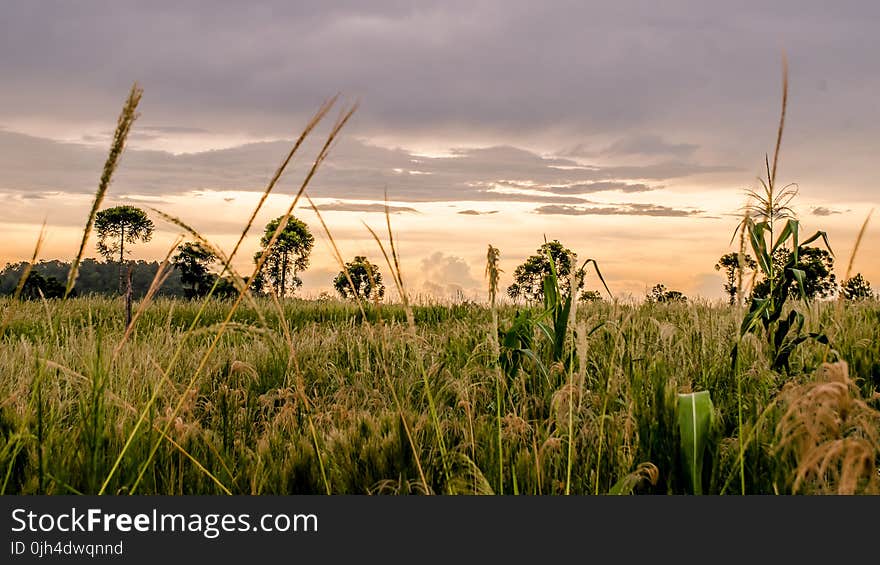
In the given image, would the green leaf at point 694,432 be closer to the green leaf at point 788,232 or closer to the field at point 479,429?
the field at point 479,429

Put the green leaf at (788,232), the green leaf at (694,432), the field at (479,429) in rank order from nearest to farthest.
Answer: the field at (479,429) < the green leaf at (694,432) < the green leaf at (788,232)

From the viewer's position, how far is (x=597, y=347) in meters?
5.08

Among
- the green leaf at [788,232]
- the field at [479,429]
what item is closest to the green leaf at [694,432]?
the field at [479,429]

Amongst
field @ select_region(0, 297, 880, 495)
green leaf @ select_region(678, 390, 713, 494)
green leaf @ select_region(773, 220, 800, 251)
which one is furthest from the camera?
green leaf @ select_region(773, 220, 800, 251)

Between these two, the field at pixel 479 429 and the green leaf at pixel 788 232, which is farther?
the green leaf at pixel 788 232

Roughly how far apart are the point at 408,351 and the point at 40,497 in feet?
11.6

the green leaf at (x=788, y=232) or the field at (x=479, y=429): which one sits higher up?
the green leaf at (x=788, y=232)

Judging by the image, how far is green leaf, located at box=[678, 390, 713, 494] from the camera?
2.48 meters

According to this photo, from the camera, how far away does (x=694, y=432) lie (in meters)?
2.48

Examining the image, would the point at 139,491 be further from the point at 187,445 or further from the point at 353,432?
the point at 353,432

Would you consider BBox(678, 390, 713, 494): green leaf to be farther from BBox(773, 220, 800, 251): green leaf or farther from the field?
BBox(773, 220, 800, 251): green leaf

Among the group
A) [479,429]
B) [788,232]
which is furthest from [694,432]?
[788,232]

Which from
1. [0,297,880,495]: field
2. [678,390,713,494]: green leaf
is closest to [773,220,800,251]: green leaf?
[0,297,880,495]: field

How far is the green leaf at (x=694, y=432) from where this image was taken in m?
2.48
